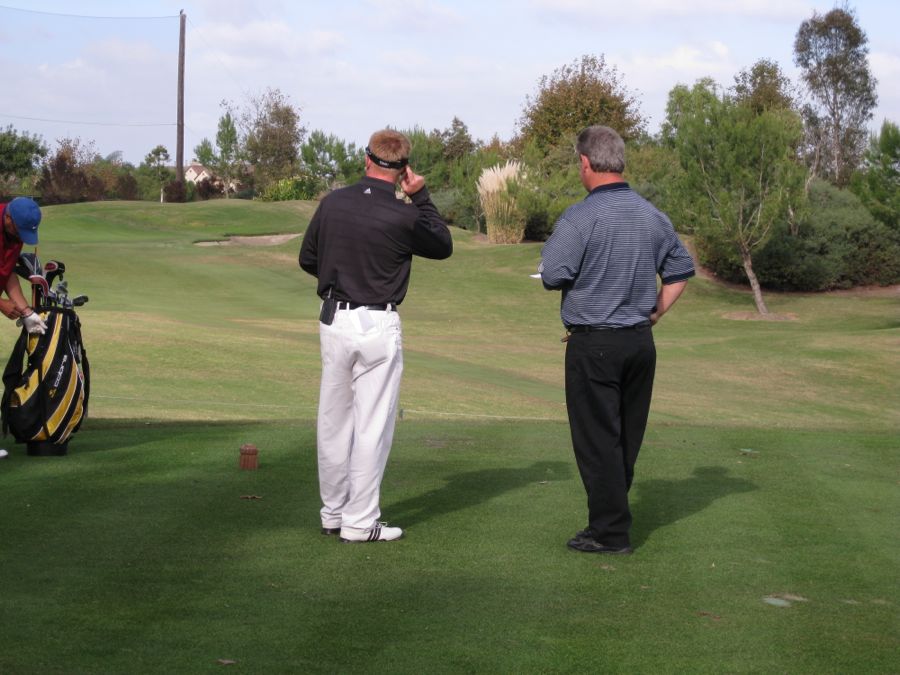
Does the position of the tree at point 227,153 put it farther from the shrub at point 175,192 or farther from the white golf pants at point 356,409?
the white golf pants at point 356,409

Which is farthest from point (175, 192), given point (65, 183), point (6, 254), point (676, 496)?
point (676, 496)

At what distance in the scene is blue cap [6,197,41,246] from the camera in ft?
26.6

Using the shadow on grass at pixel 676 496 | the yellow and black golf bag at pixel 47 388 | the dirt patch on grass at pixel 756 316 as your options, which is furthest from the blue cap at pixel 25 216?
the dirt patch on grass at pixel 756 316

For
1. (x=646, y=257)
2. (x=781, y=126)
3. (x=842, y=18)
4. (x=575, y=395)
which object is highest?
(x=842, y=18)

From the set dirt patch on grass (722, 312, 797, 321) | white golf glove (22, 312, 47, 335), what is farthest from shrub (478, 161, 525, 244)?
white golf glove (22, 312, 47, 335)

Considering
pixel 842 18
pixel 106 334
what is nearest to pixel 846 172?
pixel 842 18

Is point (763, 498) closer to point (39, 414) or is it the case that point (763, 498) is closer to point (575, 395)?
point (575, 395)

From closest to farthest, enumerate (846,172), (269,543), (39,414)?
1. (269,543)
2. (39,414)
3. (846,172)

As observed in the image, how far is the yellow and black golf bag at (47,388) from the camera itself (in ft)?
27.6

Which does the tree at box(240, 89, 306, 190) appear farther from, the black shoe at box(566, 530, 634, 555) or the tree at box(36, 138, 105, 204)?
the black shoe at box(566, 530, 634, 555)

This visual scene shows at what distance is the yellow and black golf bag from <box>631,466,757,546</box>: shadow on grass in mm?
4071

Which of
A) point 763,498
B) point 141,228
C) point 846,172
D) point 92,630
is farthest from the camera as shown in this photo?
point 846,172

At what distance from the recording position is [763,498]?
7.85 meters

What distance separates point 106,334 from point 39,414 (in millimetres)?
12559
